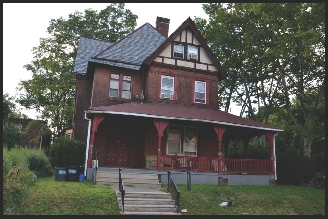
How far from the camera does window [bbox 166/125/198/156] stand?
1934 centimetres

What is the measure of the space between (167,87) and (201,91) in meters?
2.48

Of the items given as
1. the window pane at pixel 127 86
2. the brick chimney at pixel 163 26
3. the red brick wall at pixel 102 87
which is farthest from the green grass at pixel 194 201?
the brick chimney at pixel 163 26

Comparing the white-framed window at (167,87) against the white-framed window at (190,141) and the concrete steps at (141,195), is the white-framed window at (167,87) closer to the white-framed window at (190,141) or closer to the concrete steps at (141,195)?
the white-framed window at (190,141)

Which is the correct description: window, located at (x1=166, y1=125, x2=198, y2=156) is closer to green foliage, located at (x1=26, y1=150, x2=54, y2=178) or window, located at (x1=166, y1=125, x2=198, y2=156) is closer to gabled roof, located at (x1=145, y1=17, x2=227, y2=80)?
gabled roof, located at (x1=145, y1=17, x2=227, y2=80)

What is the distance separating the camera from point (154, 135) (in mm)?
18875

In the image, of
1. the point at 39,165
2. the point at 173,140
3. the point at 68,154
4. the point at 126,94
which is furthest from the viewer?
the point at 126,94

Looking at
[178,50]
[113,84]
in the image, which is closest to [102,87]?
[113,84]

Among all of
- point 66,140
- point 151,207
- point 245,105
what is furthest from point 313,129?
point 66,140

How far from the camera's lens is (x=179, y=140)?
64.2ft

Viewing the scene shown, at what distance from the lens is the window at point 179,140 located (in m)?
19.3

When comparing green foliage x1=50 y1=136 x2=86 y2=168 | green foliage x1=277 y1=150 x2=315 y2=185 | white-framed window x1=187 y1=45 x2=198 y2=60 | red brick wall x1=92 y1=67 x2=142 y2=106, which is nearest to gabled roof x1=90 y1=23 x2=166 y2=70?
red brick wall x1=92 y1=67 x2=142 y2=106

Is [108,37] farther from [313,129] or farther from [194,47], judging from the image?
[313,129]

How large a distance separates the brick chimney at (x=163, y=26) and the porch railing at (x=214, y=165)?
13.7m

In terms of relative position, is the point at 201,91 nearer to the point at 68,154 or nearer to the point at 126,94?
the point at 126,94
